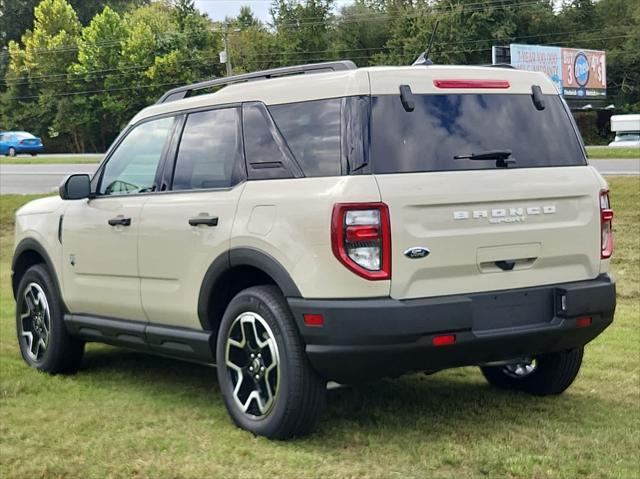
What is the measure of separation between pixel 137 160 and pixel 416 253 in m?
2.51

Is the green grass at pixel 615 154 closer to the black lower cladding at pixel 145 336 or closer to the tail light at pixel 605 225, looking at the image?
the tail light at pixel 605 225

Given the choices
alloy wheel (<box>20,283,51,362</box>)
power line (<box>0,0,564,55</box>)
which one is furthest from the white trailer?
alloy wheel (<box>20,283,51,362</box>)

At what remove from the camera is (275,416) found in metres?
4.80

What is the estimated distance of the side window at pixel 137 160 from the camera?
19.6 ft

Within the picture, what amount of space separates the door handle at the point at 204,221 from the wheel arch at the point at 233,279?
0.20 metres

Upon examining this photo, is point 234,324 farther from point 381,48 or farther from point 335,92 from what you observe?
point 381,48

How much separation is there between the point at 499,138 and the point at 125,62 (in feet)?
186

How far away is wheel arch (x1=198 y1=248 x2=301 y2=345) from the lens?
4704 mm

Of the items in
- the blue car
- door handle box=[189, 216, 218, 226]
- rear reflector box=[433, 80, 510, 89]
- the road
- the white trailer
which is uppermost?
rear reflector box=[433, 80, 510, 89]

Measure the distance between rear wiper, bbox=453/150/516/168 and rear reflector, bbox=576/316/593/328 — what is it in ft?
2.98

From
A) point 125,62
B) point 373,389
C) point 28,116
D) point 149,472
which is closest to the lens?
point 149,472

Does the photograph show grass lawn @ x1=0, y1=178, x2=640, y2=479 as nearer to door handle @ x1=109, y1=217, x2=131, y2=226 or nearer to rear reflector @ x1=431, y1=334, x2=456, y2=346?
rear reflector @ x1=431, y1=334, x2=456, y2=346

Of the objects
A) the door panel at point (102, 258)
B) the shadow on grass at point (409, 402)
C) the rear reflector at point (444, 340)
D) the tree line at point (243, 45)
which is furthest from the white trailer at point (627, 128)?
the rear reflector at point (444, 340)

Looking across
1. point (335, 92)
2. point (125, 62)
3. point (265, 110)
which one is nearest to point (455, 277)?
point (335, 92)
